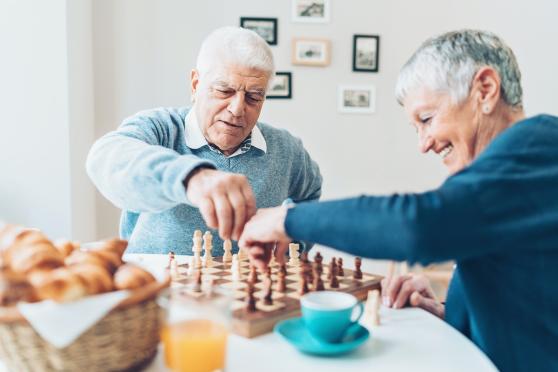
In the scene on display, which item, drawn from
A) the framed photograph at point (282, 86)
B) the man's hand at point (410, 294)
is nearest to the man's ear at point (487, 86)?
the man's hand at point (410, 294)

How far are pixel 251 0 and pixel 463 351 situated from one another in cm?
305

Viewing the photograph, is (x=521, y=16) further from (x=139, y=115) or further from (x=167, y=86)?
(x=139, y=115)

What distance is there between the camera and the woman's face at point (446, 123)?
129cm

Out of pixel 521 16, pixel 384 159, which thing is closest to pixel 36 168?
pixel 384 159

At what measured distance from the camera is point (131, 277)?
0.95 m

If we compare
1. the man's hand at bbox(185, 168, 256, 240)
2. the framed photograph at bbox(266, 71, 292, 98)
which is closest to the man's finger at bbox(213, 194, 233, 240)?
the man's hand at bbox(185, 168, 256, 240)

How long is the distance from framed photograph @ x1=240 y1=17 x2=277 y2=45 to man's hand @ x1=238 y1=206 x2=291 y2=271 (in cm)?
258

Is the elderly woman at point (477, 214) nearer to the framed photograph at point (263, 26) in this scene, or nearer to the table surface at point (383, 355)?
the table surface at point (383, 355)

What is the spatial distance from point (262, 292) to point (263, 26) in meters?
2.70

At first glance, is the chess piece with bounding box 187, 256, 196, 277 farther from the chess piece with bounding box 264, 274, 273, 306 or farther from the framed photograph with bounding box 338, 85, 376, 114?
the framed photograph with bounding box 338, 85, 376, 114

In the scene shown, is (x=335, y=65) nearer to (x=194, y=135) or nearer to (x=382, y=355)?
(x=194, y=135)

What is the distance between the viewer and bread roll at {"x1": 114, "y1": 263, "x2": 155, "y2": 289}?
935mm

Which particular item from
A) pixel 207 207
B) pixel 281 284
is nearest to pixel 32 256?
pixel 207 207

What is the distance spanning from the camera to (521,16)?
3789mm
